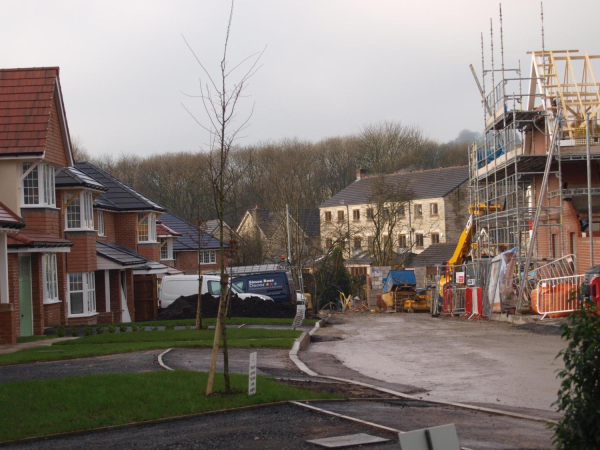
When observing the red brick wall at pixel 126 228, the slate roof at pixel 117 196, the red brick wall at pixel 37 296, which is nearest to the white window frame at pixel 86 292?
the red brick wall at pixel 37 296

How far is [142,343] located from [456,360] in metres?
8.31

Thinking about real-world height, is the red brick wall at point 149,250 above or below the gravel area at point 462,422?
above

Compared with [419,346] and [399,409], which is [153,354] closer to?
[419,346]

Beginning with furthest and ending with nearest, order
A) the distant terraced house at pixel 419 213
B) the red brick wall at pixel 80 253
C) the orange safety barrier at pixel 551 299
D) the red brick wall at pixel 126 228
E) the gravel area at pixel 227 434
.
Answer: the distant terraced house at pixel 419 213 → the red brick wall at pixel 126 228 → the red brick wall at pixel 80 253 → the orange safety barrier at pixel 551 299 → the gravel area at pixel 227 434

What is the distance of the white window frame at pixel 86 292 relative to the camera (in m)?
29.1

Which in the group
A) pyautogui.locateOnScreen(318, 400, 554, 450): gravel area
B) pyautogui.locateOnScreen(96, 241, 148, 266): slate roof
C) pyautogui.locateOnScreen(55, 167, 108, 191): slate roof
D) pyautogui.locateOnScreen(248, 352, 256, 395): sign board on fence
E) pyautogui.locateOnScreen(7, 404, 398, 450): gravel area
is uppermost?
pyautogui.locateOnScreen(55, 167, 108, 191): slate roof

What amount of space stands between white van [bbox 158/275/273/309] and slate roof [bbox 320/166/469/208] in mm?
30080

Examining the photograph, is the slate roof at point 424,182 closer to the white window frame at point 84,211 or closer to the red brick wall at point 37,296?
the white window frame at point 84,211

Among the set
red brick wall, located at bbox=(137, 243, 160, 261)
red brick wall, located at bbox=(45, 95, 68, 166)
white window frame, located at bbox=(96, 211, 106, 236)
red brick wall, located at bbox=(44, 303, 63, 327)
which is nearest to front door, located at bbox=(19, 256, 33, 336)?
red brick wall, located at bbox=(44, 303, 63, 327)

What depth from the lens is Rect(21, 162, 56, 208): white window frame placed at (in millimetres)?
24250

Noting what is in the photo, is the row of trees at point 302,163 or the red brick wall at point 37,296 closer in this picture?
the red brick wall at point 37,296

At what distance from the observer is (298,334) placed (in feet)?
71.9

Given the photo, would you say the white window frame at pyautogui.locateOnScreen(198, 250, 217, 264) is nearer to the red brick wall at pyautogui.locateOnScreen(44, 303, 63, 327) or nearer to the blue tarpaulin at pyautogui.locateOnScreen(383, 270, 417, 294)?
the blue tarpaulin at pyautogui.locateOnScreen(383, 270, 417, 294)

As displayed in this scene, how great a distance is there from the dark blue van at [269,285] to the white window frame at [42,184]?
12.3m
